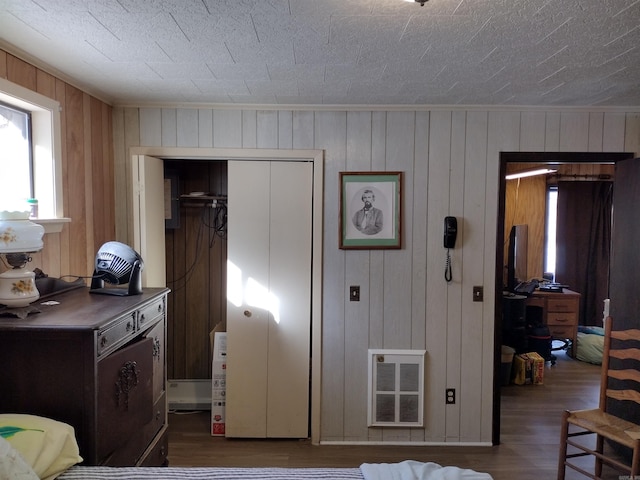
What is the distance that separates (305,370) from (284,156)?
155 cm

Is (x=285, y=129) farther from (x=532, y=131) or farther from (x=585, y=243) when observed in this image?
(x=585, y=243)

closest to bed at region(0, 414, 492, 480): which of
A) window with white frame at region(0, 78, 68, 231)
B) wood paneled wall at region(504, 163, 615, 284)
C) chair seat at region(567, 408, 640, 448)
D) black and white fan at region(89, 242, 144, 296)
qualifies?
black and white fan at region(89, 242, 144, 296)

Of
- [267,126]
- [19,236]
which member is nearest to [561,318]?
[267,126]

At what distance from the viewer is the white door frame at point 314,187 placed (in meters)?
3.12

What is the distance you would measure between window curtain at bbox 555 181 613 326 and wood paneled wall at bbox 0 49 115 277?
5131 mm

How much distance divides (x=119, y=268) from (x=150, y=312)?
27cm

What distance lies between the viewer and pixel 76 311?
1.85m

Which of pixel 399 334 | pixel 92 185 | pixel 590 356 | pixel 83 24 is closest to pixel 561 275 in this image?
pixel 590 356

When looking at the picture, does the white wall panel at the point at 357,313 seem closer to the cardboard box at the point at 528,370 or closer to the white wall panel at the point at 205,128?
the white wall panel at the point at 205,128

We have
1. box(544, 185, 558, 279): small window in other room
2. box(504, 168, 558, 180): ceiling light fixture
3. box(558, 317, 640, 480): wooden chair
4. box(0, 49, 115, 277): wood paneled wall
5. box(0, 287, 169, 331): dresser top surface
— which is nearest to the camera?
box(0, 287, 169, 331): dresser top surface

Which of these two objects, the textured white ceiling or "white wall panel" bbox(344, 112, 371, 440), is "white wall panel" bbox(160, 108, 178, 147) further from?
"white wall panel" bbox(344, 112, 371, 440)

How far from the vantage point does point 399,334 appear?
126 inches

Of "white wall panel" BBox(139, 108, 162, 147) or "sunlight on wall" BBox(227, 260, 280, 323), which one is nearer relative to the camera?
"white wall panel" BBox(139, 108, 162, 147)

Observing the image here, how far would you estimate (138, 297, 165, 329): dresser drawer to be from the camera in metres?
2.14
